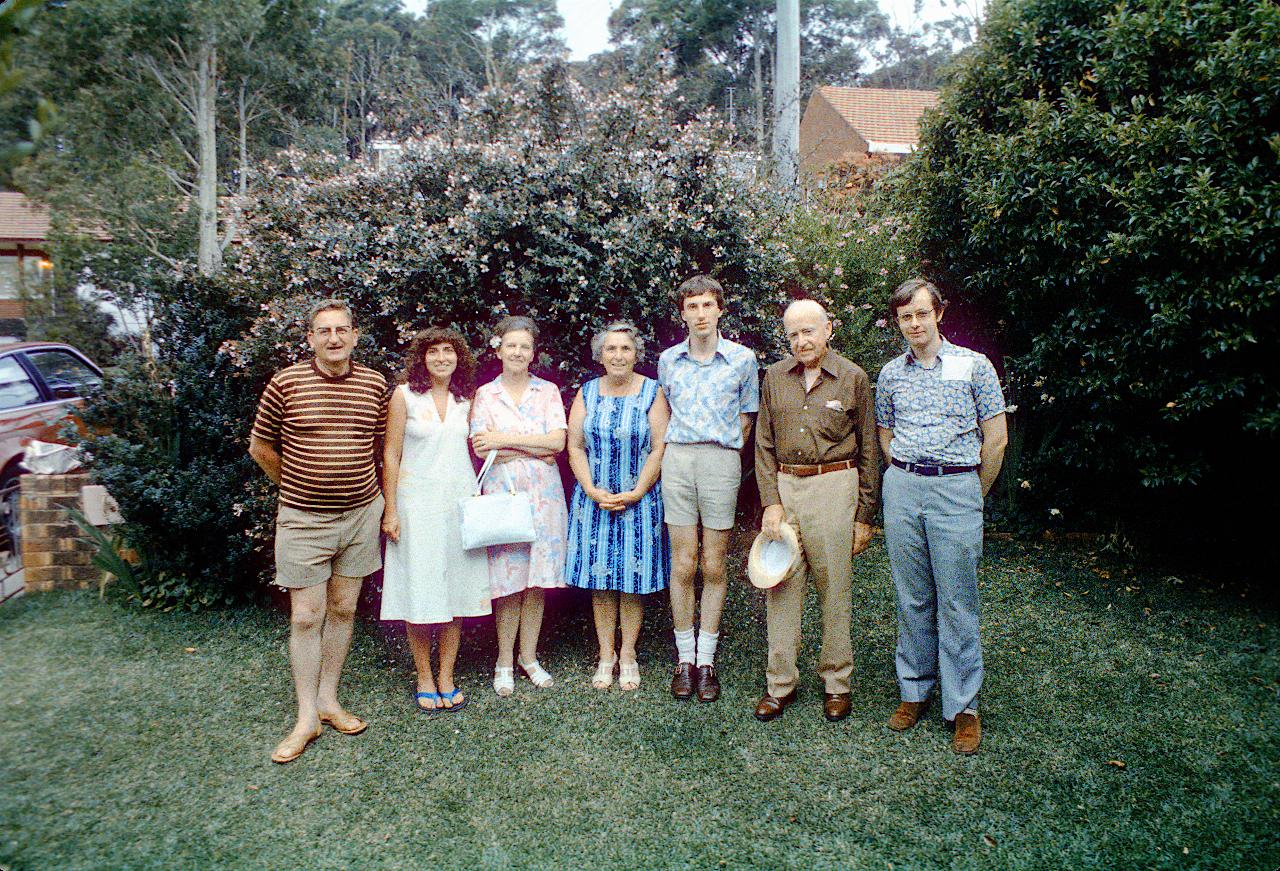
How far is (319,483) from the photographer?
3.54m

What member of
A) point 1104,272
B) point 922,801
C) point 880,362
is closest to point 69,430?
point 922,801

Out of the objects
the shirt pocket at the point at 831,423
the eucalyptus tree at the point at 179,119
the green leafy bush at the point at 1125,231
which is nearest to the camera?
the shirt pocket at the point at 831,423

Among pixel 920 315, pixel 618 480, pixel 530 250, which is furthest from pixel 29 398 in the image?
pixel 920 315

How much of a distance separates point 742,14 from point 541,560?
34065 mm

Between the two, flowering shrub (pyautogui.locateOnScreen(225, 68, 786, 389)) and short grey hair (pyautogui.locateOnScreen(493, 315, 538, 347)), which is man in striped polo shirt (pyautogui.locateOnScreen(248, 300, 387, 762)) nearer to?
short grey hair (pyautogui.locateOnScreen(493, 315, 538, 347))

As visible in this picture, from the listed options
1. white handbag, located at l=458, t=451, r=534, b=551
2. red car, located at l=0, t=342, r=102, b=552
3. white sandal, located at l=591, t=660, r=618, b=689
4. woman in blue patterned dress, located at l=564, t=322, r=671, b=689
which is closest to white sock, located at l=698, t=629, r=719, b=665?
woman in blue patterned dress, located at l=564, t=322, r=671, b=689

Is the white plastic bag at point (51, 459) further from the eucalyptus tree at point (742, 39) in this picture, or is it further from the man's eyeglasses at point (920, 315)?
the eucalyptus tree at point (742, 39)

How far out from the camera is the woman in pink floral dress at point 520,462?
159 inches

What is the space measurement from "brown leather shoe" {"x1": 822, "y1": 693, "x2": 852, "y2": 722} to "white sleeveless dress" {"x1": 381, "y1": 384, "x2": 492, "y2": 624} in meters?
1.85

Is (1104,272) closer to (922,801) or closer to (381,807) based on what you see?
(922,801)

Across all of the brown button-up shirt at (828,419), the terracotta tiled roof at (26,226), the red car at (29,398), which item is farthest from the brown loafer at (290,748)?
the terracotta tiled roof at (26,226)

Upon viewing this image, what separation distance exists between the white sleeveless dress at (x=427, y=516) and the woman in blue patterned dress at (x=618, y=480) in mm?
577

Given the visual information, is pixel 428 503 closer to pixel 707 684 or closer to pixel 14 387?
pixel 707 684

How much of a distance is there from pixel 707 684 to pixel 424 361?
2.11 metres
